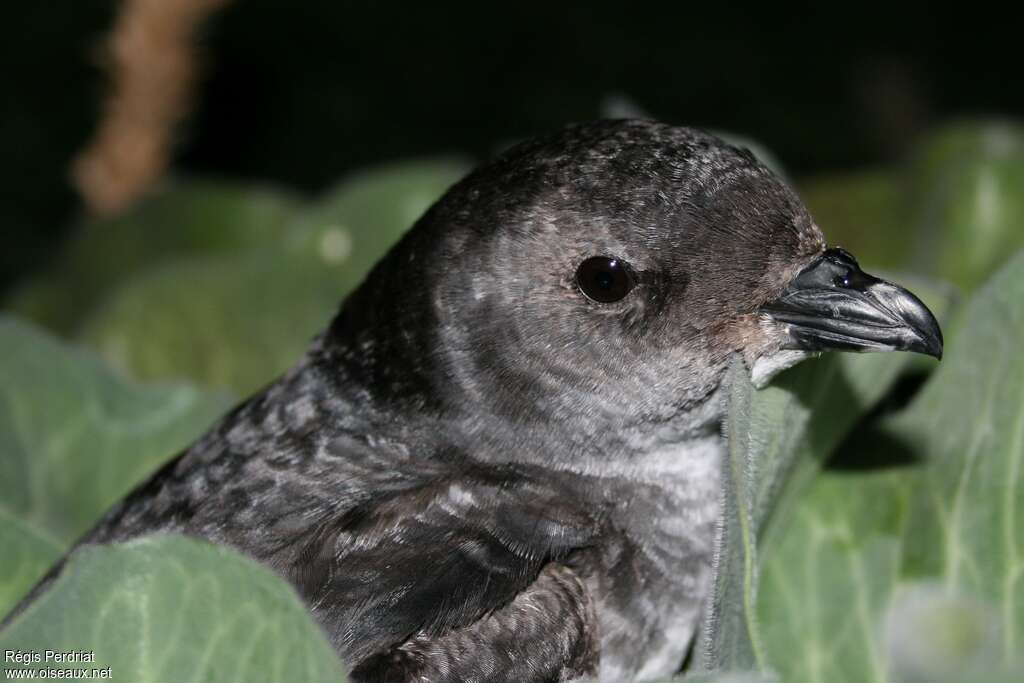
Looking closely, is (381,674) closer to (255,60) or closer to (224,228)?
(224,228)

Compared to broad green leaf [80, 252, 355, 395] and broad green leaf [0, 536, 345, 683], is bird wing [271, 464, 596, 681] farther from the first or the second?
broad green leaf [80, 252, 355, 395]

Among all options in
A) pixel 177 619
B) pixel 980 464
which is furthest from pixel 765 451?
pixel 177 619

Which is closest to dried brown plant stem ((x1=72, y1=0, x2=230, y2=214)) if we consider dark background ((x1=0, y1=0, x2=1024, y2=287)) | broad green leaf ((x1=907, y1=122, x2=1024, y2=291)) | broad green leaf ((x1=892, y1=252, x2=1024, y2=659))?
dark background ((x1=0, y1=0, x2=1024, y2=287))

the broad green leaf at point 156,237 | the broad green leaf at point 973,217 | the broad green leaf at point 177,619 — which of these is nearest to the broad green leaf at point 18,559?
the broad green leaf at point 177,619

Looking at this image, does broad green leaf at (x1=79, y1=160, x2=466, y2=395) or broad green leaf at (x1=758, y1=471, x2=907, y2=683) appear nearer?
broad green leaf at (x1=758, y1=471, x2=907, y2=683)

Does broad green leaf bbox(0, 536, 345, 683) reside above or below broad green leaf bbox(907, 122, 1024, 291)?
below

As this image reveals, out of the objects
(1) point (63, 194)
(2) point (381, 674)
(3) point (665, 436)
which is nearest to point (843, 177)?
(3) point (665, 436)

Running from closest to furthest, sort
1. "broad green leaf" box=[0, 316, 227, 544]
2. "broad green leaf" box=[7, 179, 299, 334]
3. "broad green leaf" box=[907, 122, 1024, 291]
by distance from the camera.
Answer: "broad green leaf" box=[0, 316, 227, 544] < "broad green leaf" box=[907, 122, 1024, 291] < "broad green leaf" box=[7, 179, 299, 334]
